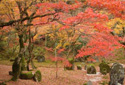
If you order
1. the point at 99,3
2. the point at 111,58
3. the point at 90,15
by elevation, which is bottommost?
the point at 111,58

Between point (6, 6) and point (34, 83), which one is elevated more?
point (6, 6)

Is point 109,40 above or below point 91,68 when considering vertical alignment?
above

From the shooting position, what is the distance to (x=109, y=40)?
34.4 feet

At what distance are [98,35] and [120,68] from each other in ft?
10.0

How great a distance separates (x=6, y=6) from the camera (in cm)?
925

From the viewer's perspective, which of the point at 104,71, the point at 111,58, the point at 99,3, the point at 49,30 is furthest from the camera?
the point at 111,58

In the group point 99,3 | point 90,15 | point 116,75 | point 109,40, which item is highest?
point 99,3

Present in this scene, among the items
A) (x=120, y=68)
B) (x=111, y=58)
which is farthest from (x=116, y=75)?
(x=111, y=58)

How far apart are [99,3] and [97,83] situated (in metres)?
A: 8.35

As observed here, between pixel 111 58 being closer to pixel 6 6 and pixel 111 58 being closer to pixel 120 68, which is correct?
pixel 120 68

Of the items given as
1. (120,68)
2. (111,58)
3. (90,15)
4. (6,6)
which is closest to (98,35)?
(120,68)

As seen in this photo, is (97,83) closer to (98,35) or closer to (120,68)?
(120,68)

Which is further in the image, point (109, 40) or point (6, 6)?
point (109, 40)

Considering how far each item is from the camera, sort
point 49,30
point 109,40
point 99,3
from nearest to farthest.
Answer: point 99,3
point 109,40
point 49,30
